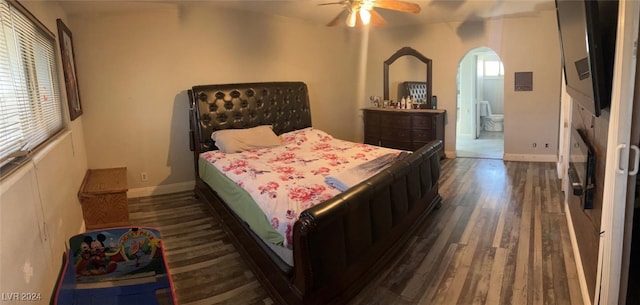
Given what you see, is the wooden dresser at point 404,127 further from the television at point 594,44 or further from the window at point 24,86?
the window at point 24,86

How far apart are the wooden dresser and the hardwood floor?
1.61 m

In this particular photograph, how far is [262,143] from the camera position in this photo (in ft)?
14.5

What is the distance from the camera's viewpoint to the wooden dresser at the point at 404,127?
5.95 meters

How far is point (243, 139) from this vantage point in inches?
171

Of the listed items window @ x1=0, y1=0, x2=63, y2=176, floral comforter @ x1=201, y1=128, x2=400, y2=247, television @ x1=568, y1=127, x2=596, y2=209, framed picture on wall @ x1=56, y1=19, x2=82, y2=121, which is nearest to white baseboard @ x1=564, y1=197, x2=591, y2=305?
television @ x1=568, y1=127, x2=596, y2=209

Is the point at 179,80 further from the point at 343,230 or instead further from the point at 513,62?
the point at 513,62

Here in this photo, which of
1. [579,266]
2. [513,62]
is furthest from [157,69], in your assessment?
[513,62]

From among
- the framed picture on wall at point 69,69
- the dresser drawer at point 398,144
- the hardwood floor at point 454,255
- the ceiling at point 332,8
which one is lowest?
the hardwood floor at point 454,255

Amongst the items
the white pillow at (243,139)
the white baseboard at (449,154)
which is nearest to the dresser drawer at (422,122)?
the white baseboard at (449,154)

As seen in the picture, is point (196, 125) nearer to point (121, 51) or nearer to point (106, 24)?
point (121, 51)

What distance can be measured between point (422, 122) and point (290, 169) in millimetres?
3311

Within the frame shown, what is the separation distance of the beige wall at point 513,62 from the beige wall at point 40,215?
5160mm

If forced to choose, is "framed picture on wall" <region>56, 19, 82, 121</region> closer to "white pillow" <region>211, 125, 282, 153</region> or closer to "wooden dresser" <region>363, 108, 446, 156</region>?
"white pillow" <region>211, 125, 282, 153</region>

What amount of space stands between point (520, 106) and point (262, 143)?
4115 millimetres
